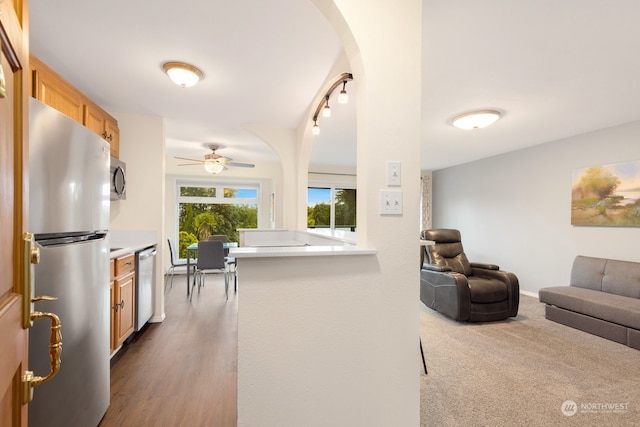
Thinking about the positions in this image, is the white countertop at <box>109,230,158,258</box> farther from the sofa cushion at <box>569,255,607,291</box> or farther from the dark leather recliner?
the sofa cushion at <box>569,255,607,291</box>

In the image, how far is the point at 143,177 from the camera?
131 inches

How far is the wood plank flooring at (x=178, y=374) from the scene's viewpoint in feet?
5.79

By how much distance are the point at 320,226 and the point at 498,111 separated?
4597mm

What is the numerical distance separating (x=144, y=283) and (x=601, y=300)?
4.54 meters

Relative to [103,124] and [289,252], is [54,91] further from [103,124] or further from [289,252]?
[289,252]

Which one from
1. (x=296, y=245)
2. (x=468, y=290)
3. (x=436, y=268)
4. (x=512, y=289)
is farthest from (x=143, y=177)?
(x=512, y=289)

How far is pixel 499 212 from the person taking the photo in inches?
209

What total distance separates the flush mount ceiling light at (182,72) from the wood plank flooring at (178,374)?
2.22 meters

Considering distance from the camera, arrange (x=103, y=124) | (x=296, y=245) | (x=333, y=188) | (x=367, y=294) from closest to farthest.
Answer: (x=367, y=294) → (x=103, y=124) → (x=296, y=245) → (x=333, y=188)

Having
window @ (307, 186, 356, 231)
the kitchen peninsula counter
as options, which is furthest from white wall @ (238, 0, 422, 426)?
window @ (307, 186, 356, 231)

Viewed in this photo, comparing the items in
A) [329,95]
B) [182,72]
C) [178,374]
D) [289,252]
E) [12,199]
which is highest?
[182,72]

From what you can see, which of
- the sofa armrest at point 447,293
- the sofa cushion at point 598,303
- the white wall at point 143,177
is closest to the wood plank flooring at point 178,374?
the white wall at point 143,177

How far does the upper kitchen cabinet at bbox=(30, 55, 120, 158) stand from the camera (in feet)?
6.46

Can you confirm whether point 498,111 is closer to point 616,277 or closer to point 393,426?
point 616,277
